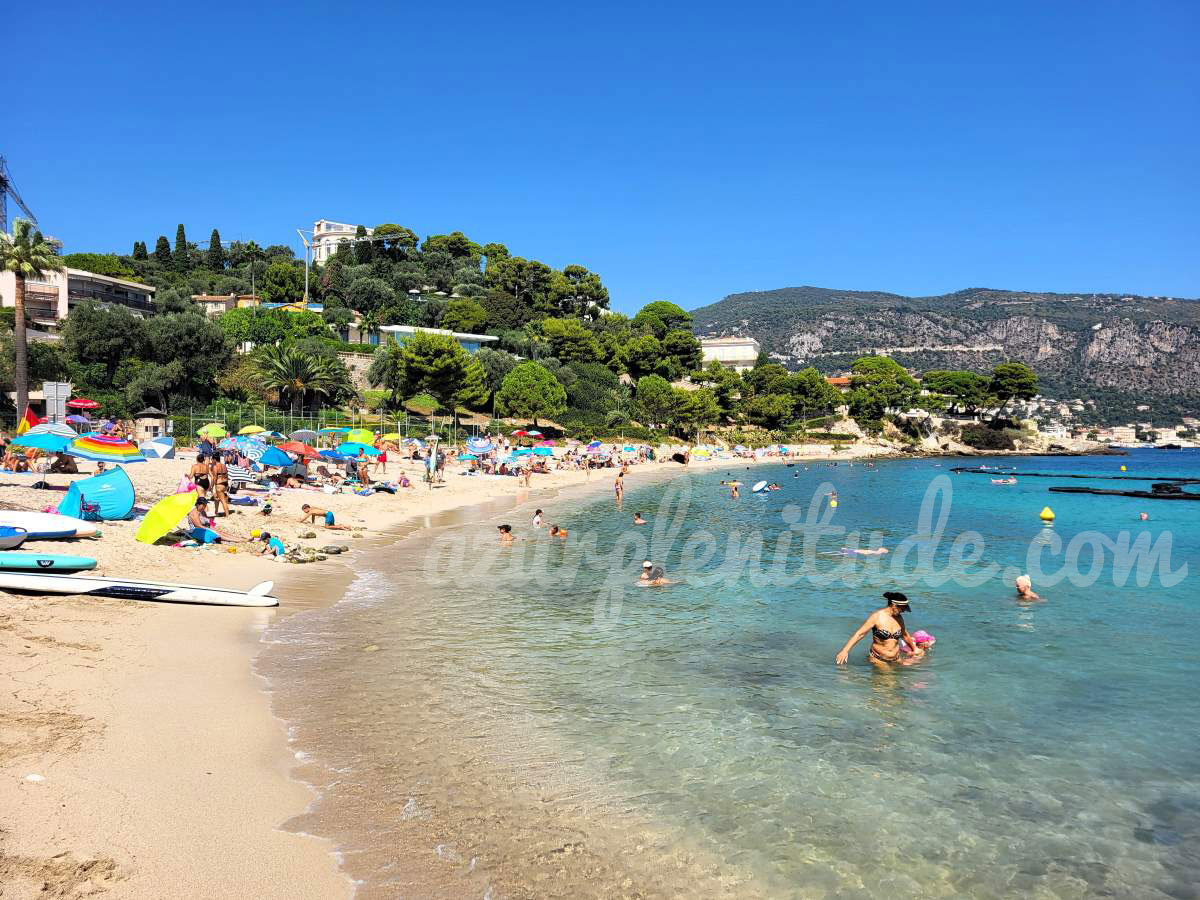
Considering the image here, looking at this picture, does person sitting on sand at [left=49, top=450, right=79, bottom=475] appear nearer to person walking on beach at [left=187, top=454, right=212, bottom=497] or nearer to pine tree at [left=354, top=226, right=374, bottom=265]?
person walking on beach at [left=187, top=454, right=212, bottom=497]

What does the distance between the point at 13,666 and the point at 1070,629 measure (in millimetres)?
14947

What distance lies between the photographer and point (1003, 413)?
10556 centimetres

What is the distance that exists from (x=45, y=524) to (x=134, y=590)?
8.58ft

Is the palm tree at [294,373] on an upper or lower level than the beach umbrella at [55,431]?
upper

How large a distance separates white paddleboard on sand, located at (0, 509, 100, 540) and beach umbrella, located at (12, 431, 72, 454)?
5.90m

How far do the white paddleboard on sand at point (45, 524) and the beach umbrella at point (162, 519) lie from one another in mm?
842

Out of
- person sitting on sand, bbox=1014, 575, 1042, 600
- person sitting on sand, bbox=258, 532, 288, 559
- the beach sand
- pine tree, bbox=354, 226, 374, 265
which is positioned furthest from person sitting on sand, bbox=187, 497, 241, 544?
pine tree, bbox=354, 226, 374, 265

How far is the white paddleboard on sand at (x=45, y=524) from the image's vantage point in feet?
37.6

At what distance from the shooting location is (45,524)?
11914 millimetres

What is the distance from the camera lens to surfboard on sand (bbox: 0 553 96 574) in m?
10.2

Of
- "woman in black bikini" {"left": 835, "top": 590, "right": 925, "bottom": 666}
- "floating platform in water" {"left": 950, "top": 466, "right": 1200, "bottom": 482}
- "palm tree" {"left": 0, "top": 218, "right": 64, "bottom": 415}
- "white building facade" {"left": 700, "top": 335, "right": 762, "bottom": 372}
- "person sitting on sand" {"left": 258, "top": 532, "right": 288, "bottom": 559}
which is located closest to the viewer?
"woman in black bikini" {"left": 835, "top": 590, "right": 925, "bottom": 666}

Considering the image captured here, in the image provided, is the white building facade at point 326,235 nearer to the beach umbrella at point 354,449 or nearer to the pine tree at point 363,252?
the pine tree at point 363,252

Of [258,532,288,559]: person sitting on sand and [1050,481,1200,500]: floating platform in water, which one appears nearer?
[258,532,288,559]: person sitting on sand

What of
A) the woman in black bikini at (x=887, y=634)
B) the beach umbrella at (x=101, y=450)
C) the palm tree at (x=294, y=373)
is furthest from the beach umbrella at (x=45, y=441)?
the palm tree at (x=294, y=373)
